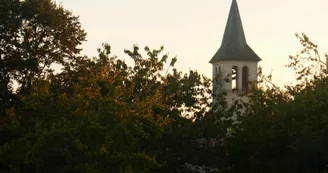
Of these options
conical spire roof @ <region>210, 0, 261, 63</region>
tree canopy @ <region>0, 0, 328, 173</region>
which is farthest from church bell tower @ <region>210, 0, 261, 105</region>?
tree canopy @ <region>0, 0, 328, 173</region>

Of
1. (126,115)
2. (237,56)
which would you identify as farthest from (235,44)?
(126,115)

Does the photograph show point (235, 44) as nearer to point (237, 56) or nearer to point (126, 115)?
point (237, 56)

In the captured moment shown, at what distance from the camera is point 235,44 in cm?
7081

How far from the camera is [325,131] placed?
28.9 metres

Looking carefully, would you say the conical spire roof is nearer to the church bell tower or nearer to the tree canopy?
the church bell tower

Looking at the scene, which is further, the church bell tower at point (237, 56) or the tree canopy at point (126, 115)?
the church bell tower at point (237, 56)

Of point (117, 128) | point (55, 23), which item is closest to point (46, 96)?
point (117, 128)

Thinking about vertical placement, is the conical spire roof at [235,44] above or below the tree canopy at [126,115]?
above

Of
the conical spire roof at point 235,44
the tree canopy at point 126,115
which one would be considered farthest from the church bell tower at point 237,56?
the tree canopy at point 126,115

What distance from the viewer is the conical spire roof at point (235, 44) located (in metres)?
70.2

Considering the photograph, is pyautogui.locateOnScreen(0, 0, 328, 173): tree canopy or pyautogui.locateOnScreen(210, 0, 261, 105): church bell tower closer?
pyautogui.locateOnScreen(0, 0, 328, 173): tree canopy

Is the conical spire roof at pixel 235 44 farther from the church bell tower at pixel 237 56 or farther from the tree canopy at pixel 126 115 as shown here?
the tree canopy at pixel 126 115

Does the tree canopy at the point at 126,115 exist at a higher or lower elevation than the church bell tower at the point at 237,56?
lower

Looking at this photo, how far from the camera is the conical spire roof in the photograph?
230 ft
